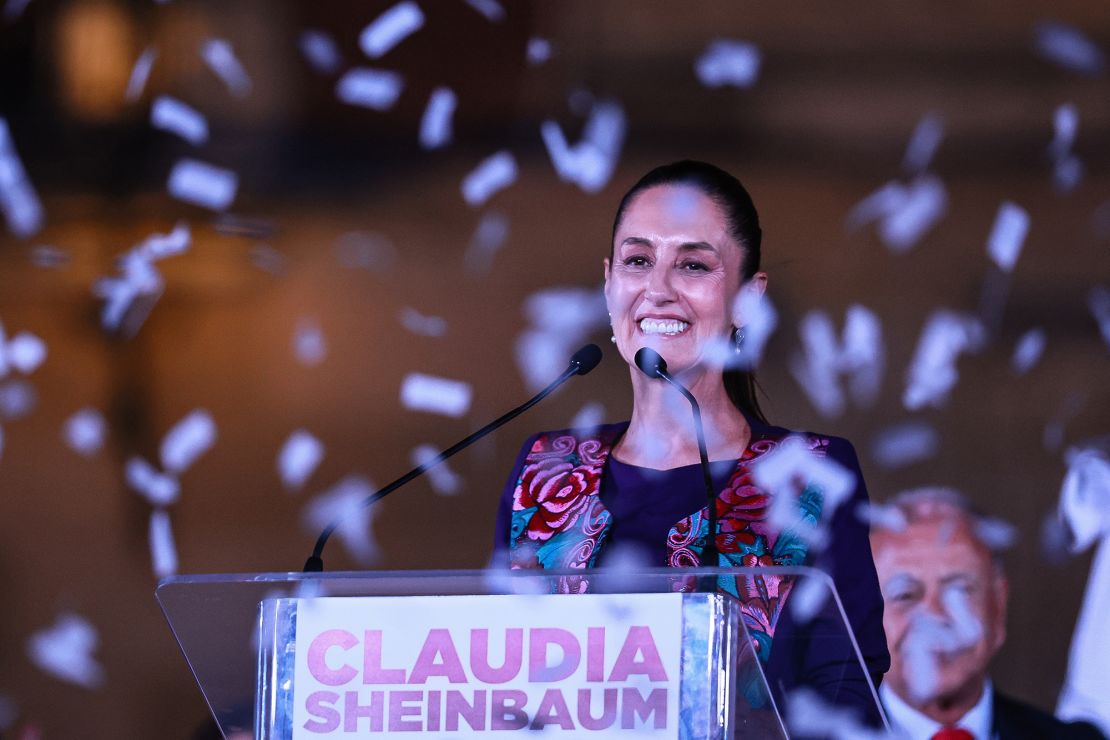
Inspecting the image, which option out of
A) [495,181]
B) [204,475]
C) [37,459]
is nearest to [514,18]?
[495,181]

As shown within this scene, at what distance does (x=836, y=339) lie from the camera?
259cm

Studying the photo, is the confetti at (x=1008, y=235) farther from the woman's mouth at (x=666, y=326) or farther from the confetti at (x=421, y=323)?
the confetti at (x=421, y=323)

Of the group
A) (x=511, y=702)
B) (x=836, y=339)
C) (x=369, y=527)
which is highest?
(x=836, y=339)

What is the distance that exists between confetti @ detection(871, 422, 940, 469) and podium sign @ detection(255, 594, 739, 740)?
139cm

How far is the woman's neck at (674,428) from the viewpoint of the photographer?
208cm

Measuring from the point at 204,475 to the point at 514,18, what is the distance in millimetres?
1059

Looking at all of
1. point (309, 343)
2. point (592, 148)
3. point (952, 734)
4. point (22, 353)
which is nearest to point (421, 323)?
point (309, 343)

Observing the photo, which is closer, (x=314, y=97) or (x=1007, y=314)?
(x=1007, y=314)

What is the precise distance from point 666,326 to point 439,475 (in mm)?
737

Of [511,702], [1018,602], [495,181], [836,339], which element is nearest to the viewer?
[511,702]

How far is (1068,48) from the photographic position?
103 inches

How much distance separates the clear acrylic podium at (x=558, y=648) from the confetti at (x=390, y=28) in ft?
5.86

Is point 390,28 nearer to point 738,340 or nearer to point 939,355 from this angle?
point 738,340

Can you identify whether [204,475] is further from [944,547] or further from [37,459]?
[944,547]
